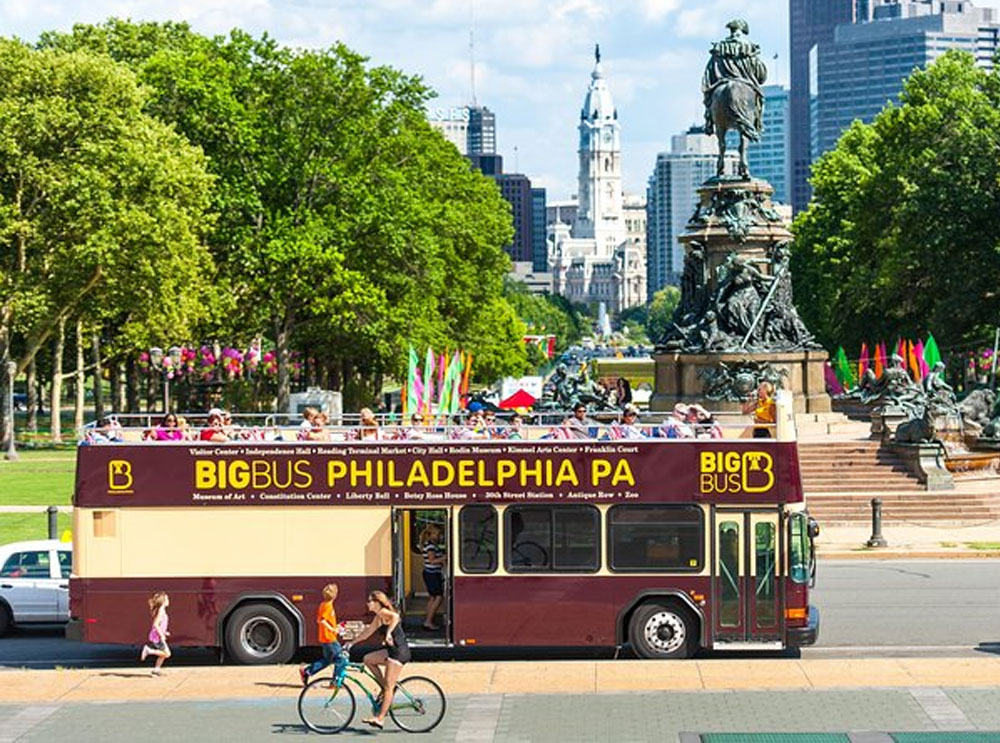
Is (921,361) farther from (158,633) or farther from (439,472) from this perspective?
(158,633)

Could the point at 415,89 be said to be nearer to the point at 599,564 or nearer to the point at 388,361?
the point at 388,361

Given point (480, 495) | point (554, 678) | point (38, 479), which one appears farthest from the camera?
point (38, 479)

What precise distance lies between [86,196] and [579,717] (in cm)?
4714

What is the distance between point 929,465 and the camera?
146 ft

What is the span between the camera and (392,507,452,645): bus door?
25.2 metres

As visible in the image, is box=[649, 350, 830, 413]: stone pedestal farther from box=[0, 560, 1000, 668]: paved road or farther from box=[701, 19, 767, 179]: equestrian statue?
box=[0, 560, 1000, 668]: paved road

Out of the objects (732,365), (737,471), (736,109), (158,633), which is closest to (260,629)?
(158,633)

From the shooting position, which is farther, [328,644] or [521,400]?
[521,400]

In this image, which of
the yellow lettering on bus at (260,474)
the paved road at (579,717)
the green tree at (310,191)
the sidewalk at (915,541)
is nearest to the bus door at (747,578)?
the paved road at (579,717)

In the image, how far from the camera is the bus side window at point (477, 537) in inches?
993

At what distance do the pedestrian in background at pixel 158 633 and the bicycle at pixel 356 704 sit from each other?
3685 millimetres

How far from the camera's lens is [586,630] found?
25.2 metres

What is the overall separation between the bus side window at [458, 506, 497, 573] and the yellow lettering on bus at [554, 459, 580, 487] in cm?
93

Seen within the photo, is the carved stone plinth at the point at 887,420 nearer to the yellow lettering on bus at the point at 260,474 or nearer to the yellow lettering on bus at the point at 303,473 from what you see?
the yellow lettering on bus at the point at 303,473
